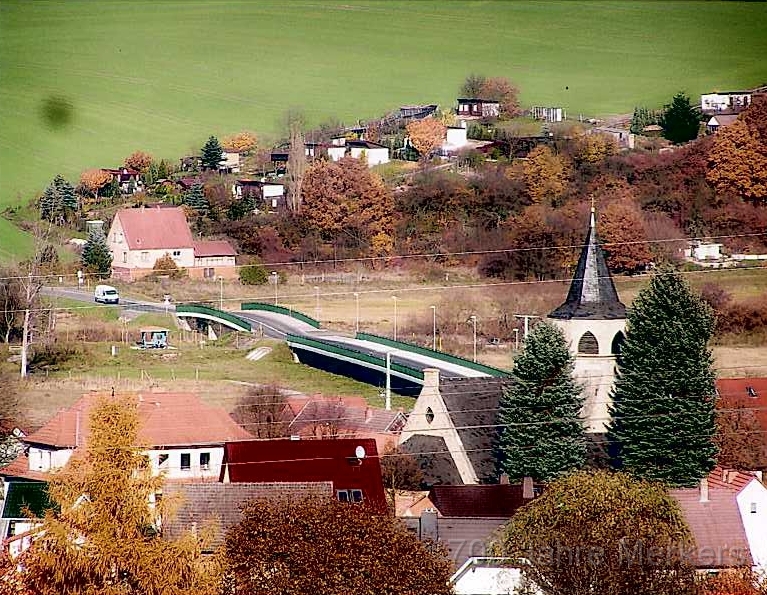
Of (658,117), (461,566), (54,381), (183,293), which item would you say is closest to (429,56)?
(658,117)

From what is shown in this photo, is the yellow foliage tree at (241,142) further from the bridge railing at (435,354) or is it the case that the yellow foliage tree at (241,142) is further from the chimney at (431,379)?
the chimney at (431,379)

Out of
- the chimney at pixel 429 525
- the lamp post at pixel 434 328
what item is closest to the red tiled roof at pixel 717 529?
the chimney at pixel 429 525

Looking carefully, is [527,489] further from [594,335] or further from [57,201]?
[57,201]

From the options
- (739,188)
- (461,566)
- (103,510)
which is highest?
(739,188)

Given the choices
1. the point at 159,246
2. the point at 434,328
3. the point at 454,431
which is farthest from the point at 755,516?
the point at 159,246

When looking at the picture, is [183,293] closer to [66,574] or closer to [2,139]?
[2,139]
